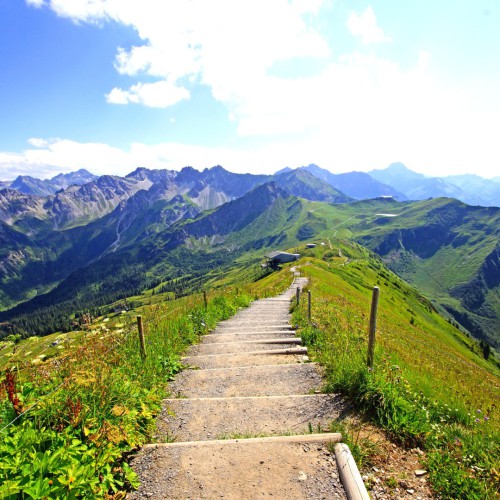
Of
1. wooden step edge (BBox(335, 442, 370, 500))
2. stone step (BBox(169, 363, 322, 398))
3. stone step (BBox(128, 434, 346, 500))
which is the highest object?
wooden step edge (BBox(335, 442, 370, 500))

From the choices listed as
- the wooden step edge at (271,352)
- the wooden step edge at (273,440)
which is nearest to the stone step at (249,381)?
the wooden step edge at (271,352)

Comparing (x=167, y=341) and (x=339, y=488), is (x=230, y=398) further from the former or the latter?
(x=167, y=341)

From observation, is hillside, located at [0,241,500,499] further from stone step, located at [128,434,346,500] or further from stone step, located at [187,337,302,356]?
stone step, located at [187,337,302,356]

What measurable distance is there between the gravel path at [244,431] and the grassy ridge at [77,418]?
0.64 meters

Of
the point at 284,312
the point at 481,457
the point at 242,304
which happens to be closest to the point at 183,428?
the point at 481,457

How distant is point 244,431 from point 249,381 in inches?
113

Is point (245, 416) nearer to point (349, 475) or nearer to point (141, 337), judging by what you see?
point (349, 475)

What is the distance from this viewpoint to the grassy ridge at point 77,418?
14.8ft

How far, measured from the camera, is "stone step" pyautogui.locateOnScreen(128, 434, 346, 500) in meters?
5.39

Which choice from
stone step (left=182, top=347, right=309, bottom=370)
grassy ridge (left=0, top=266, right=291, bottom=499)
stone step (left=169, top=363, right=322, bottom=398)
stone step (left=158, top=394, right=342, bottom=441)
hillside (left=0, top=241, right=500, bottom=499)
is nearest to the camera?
grassy ridge (left=0, top=266, right=291, bottom=499)

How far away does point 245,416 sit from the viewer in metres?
7.89

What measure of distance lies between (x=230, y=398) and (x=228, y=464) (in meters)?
2.85

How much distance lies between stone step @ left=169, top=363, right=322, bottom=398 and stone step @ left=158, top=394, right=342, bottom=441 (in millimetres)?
730

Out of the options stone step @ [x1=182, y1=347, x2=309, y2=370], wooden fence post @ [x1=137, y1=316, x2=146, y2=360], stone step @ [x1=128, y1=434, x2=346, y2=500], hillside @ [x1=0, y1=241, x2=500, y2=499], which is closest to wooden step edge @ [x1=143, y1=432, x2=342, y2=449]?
stone step @ [x1=128, y1=434, x2=346, y2=500]
